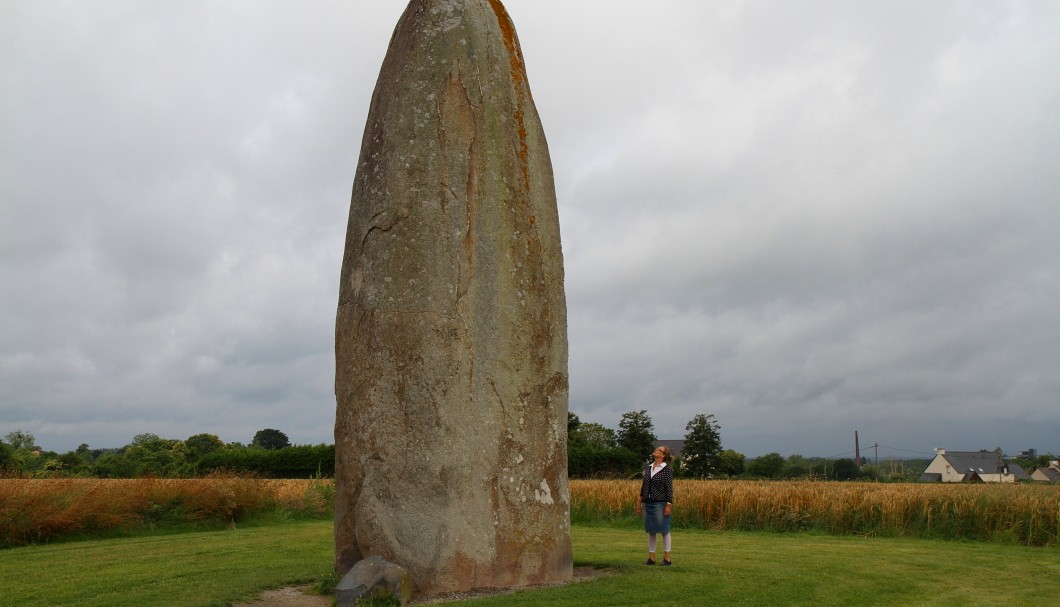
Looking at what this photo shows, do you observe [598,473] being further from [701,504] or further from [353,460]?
[353,460]

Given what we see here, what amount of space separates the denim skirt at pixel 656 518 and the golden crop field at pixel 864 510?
25.5ft

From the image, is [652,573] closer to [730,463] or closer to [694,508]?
[694,508]

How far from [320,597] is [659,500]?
425 cm

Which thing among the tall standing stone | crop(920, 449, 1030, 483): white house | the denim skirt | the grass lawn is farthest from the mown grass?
crop(920, 449, 1030, 483): white house

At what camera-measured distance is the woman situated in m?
10.5

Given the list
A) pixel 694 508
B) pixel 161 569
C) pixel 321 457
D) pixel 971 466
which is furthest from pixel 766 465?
pixel 161 569

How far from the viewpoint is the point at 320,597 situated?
346 inches

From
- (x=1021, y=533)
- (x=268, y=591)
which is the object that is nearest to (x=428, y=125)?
(x=268, y=591)

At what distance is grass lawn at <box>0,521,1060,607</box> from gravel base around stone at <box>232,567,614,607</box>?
0.67ft

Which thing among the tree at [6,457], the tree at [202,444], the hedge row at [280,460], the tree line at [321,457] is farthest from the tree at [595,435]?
the tree at [6,457]

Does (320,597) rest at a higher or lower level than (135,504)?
lower

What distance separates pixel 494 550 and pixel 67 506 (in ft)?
37.6

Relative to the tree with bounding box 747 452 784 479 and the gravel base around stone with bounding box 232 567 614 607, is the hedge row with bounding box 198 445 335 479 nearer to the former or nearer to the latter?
the tree with bounding box 747 452 784 479

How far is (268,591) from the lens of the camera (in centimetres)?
927
